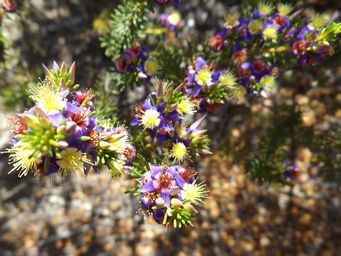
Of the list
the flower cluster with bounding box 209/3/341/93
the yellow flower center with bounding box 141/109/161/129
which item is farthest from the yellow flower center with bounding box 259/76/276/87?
the yellow flower center with bounding box 141/109/161/129

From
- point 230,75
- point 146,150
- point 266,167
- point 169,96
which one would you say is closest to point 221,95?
point 230,75

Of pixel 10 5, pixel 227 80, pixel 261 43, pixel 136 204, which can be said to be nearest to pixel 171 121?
pixel 227 80

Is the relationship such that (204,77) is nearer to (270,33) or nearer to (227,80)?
(227,80)

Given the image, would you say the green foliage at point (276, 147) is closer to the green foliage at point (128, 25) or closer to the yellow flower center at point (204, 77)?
the yellow flower center at point (204, 77)

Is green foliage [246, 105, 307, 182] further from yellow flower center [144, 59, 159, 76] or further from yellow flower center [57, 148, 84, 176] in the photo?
yellow flower center [57, 148, 84, 176]

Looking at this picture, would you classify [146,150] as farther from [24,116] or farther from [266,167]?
[266,167]

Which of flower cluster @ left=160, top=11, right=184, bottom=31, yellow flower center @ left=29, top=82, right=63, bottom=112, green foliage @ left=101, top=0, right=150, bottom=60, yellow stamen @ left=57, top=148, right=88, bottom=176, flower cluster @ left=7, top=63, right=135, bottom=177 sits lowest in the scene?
yellow stamen @ left=57, top=148, right=88, bottom=176
